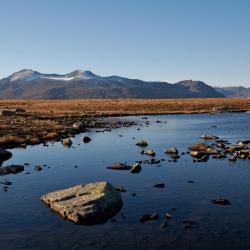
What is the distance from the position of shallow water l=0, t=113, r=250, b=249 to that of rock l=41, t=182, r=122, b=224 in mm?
572

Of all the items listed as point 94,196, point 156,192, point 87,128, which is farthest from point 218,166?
point 87,128

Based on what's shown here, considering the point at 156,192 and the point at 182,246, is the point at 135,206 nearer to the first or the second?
the point at 156,192

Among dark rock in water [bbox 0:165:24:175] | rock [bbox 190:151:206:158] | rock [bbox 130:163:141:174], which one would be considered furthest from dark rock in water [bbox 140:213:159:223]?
rock [bbox 190:151:206:158]

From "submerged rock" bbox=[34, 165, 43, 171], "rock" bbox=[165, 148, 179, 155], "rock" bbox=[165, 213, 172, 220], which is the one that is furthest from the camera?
"rock" bbox=[165, 148, 179, 155]

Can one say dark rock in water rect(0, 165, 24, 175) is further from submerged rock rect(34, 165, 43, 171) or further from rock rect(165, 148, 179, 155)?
rock rect(165, 148, 179, 155)

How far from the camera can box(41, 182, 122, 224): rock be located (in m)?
24.3

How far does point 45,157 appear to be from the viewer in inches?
1807

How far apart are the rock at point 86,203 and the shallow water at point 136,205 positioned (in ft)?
1.88

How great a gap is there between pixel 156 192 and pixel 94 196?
19.7ft

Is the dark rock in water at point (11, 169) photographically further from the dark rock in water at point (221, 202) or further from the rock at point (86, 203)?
the dark rock in water at point (221, 202)

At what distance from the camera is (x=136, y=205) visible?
27125mm

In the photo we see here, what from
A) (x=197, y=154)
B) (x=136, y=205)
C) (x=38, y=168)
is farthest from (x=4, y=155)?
A: (x=136, y=205)

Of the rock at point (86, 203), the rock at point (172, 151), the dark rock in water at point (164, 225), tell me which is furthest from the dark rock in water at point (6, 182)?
the rock at point (172, 151)

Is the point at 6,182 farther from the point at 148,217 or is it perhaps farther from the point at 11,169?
the point at 148,217
